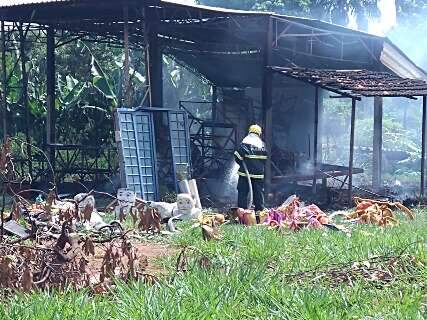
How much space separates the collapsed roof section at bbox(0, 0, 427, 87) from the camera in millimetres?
15836

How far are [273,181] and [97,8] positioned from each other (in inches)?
217

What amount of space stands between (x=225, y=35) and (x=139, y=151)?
5.65 meters

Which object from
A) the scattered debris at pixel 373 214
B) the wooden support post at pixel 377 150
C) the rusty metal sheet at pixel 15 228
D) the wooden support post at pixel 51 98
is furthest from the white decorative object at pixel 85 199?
the wooden support post at pixel 377 150

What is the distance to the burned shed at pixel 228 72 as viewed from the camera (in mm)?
15281

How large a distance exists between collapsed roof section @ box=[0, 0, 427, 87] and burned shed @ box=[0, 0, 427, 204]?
34 mm

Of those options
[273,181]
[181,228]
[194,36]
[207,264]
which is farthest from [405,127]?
[207,264]

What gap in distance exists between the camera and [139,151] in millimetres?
14883

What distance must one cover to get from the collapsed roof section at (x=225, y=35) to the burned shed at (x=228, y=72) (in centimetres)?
3

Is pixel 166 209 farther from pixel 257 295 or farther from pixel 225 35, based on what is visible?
pixel 225 35

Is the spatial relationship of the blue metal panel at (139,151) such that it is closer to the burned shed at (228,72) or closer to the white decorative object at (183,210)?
the burned shed at (228,72)

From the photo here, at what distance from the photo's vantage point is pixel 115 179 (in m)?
18.1

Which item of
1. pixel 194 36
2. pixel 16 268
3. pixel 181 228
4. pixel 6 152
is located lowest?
pixel 181 228

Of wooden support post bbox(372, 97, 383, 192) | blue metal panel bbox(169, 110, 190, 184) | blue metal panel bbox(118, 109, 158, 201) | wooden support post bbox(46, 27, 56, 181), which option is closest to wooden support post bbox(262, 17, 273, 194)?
blue metal panel bbox(169, 110, 190, 184)

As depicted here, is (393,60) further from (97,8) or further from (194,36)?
(97,8)
